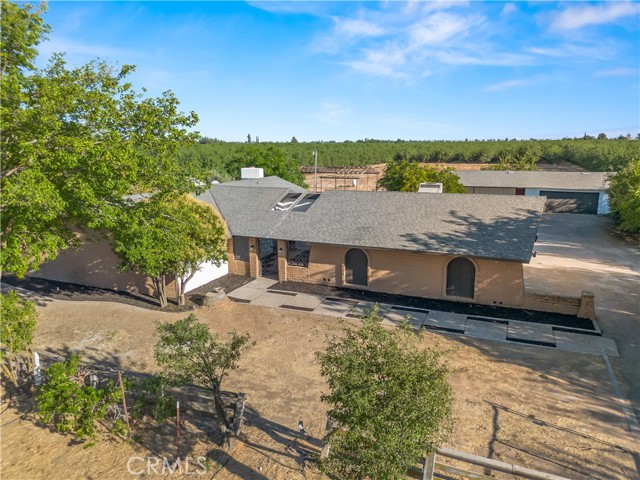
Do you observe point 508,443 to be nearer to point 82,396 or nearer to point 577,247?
point 82,396

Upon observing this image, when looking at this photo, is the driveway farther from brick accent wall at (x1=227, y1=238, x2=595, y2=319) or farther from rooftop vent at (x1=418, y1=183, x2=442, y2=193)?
rooftop vent at (x1=418, y1=183, x2=442, y2=193)

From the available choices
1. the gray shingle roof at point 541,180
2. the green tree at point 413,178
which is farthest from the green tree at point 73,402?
the gray shingle roof at point 541,180

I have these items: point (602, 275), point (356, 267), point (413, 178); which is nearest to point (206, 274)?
point (356, 267)

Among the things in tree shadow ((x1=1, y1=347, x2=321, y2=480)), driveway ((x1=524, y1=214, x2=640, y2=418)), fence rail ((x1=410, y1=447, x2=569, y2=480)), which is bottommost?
tree shadow ((x1=1, y1=347, x2=321, y2=480))

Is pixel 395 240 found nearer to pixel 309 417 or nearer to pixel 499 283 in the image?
pixel 499 283

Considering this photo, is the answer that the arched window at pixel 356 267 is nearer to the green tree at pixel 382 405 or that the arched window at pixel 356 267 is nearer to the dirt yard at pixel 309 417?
the dirt yard at pixel 309 417

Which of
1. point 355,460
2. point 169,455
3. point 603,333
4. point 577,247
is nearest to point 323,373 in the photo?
point 355,460

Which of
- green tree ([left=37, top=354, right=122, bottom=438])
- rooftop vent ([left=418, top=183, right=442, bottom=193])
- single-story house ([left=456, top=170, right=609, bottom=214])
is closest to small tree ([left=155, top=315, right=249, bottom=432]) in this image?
green tree ([left=37, top=354, right=122, bottom=438])
